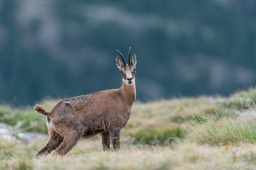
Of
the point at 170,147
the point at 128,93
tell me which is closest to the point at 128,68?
the point at 128,93

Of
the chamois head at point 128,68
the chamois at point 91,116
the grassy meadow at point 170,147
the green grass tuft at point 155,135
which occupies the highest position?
the chamois head at point 128,68

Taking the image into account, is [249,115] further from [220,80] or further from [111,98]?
[220,80]

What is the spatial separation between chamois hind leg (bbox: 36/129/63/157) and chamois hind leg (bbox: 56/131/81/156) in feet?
1.58

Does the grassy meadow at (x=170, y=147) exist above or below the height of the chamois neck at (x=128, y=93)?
below

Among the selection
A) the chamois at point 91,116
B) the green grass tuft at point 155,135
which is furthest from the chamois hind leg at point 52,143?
the green grass tuft at point 155,135

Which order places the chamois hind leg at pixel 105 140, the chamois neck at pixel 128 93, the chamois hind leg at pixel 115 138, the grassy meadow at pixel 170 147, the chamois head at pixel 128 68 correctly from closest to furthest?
the grassy meadow at pixel 170 147, the chamois hind leg at pixel 115 138, the chamois head at pixel 128 68, the chamois hind leg at pixel 105 140, the chamois neck at pixel 128 93

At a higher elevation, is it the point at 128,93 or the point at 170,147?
the point at 128,93

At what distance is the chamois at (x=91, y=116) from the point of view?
48.9ft

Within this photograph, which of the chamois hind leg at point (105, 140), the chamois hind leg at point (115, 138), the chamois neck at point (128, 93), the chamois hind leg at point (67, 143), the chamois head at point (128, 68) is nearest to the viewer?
the chamois hind leg at point (67, 143)

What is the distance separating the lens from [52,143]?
605 inches

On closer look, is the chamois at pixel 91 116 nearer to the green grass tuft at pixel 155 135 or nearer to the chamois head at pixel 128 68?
the chamois head at pixel 128 68

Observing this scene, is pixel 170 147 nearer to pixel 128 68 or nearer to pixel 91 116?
pixel 91 116

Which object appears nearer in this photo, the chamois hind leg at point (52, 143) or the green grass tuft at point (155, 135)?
the chamois hind leg at point (52, 143)

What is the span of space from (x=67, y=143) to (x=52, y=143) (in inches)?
24.1
